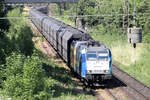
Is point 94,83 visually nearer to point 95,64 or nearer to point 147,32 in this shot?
point 95,64

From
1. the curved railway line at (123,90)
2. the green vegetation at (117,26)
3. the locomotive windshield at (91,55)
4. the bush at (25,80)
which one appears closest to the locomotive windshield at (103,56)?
the locomotive windshield at (91,55)

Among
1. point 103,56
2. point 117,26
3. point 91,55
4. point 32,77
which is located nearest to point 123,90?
point 103,56

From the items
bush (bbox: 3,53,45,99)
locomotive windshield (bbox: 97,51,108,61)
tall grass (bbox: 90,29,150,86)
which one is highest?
bush (bbox: 3,53,45,99)

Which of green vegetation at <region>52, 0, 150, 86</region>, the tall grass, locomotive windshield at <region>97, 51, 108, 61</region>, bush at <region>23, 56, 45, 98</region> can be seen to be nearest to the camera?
bush at <region>23, 56, 45, 98</region>

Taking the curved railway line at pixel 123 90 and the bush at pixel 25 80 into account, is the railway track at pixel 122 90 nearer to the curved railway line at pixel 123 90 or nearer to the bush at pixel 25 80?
the curved railway line at pixel 123 90

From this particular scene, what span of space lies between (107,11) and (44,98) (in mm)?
35792

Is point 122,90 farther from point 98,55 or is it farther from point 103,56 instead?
point 98,55

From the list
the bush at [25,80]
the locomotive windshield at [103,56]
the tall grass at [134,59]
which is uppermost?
the bush at [25,80]

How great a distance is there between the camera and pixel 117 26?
48.8 m

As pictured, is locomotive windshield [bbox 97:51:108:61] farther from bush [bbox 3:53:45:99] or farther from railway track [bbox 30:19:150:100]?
bush [bbox 3:53:45:99]

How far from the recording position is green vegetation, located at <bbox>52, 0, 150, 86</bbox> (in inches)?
1298

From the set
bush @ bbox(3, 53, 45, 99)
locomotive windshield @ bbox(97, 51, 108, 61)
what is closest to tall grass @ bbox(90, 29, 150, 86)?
locomotive windshield @ bbox(97, 51, 108, 61)

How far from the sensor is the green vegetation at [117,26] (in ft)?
108

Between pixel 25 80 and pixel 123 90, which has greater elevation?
pixel 25 80
